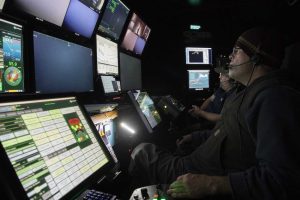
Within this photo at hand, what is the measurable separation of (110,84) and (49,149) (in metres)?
1.62

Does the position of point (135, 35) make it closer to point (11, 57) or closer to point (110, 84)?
point (110, 84)

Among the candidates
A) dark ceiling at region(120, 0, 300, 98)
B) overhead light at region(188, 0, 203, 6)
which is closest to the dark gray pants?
dark ceiling at region(120, 0, 300, 98)

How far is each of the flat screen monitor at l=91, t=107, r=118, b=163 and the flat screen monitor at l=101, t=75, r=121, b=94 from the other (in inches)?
9.4

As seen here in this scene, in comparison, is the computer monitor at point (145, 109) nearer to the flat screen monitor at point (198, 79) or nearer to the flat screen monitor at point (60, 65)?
the flat screen monitor at point (60, 65)

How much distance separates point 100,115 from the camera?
6.32ft

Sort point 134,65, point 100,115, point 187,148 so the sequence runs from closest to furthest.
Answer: point 100,115, point 187,148, point 134,65

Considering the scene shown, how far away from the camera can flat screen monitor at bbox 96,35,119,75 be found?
2.48 metres

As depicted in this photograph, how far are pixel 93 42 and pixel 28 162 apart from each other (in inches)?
66.5

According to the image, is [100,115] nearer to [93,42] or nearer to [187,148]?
[93,42]

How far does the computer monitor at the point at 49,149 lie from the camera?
0.81 m

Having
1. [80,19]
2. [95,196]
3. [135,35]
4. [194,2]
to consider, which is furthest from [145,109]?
[194,2]

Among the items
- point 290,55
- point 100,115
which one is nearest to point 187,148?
point 100,115

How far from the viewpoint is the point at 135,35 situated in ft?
12.3

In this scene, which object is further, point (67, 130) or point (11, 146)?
point (67, 130)
